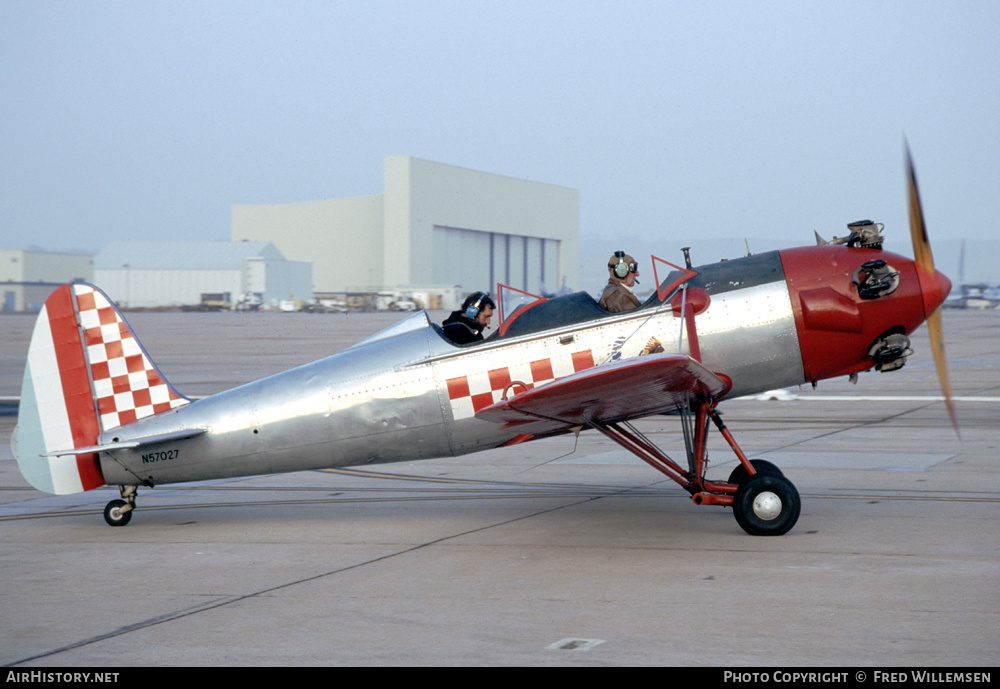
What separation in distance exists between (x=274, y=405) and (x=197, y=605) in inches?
103

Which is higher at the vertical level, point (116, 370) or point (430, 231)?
point (430, 231)

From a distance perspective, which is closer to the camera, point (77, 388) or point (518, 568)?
point (518, 568)

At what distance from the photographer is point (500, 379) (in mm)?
8195

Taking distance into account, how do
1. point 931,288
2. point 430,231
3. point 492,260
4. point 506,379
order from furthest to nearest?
point 492,260
point 430,231
point 506,379
point 931,288

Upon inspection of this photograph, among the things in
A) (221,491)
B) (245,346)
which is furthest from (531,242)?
(221,491)

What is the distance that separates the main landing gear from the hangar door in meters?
92.9

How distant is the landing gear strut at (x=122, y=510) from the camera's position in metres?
8.98

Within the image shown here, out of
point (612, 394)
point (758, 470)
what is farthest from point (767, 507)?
point (612, 394)

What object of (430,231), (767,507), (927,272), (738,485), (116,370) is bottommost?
(767,507)

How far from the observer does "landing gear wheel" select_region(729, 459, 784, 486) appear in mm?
8125

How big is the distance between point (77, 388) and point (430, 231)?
9356 centimetres

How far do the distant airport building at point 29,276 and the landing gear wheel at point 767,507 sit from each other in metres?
109

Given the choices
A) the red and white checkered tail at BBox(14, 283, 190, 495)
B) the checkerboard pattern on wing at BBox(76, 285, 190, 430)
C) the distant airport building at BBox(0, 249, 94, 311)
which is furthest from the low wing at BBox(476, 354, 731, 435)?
the distant airport building at BBox(0, 249, 94, 311)

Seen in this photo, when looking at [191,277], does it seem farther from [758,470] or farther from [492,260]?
[758,470]
